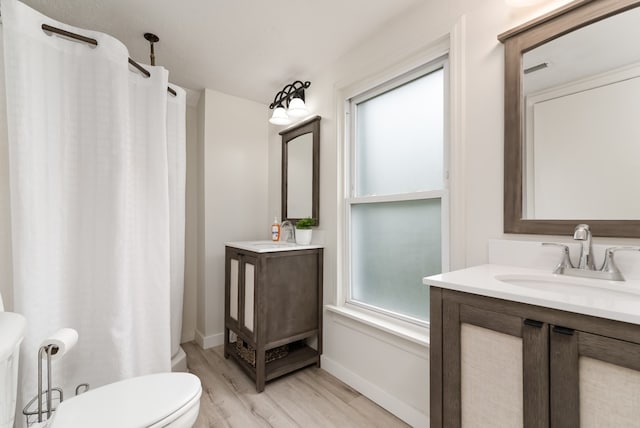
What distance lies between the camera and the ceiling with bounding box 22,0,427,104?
1.57m

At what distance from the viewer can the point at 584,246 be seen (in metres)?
1.02

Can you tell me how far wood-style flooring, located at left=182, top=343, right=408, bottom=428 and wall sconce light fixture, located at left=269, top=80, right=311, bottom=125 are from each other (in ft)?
6.48

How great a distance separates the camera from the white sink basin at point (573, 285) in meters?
0.88

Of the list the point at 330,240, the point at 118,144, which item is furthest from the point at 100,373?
the point at 330,240

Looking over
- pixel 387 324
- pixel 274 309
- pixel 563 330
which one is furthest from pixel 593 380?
pixel 274 309

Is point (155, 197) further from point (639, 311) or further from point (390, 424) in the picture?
point (639, 311)

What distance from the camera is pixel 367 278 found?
76.8 inches

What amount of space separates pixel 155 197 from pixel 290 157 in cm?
121

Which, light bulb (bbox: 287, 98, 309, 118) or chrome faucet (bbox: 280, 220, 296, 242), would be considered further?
chrome faucet (bbox: 280, 220, 296, 242)

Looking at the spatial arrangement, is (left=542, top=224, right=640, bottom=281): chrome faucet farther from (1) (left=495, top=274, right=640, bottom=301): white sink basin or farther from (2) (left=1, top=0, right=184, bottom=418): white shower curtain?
(2) (left=1, top=0, right=184, bottom=418): white shower curtain

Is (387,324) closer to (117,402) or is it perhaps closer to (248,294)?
(248,294)

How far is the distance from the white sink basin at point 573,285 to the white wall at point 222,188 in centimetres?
224

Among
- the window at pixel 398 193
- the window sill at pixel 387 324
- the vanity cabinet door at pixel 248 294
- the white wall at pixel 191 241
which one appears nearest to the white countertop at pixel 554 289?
the window at pixel 398 193

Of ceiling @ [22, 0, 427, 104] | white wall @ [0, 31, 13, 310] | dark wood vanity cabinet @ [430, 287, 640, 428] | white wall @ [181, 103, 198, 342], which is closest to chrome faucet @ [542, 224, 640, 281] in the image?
dark wood vanity cabinet @ [430, 287, 640, 428]
